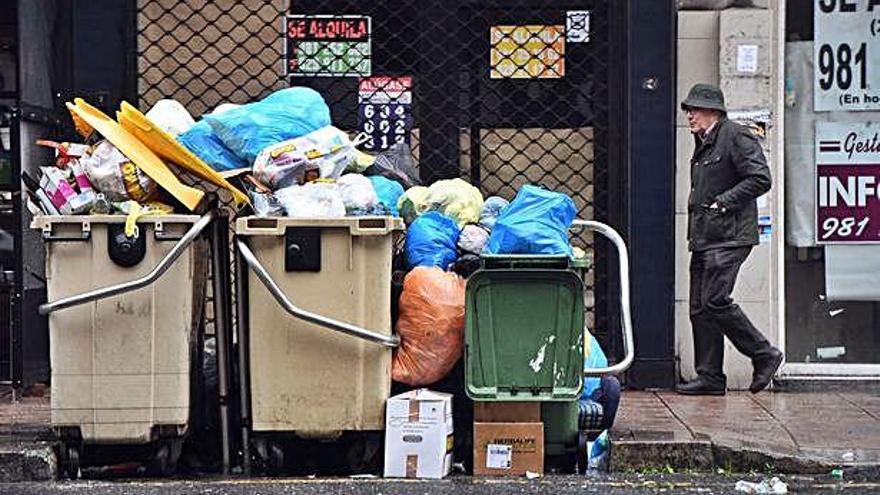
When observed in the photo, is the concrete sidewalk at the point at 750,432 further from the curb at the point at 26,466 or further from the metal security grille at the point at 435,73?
the curb at the point at 26,466

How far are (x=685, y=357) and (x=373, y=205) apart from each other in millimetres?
3085

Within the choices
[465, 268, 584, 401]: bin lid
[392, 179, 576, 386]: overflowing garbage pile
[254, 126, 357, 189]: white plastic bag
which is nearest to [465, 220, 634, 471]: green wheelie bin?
[465, 268, 584, 401]: bin lid

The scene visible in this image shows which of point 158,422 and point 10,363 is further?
point 10,363

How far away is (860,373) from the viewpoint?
9148mm

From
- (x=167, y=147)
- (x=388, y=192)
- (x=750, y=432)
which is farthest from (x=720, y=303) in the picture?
(x=167, y=147)

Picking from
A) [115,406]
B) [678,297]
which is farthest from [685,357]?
[115,406]

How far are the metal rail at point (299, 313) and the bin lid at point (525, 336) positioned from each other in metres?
0.42

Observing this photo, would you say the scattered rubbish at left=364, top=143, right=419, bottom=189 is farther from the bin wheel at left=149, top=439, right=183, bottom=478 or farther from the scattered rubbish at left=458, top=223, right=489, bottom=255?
the bin wheel at left=149, top=439, right=183, bottom=478

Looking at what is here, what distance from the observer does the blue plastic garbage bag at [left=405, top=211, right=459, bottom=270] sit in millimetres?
6727

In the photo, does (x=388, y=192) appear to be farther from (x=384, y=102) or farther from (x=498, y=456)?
(x=384, y=102)

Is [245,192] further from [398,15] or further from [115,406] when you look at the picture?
[398,15]

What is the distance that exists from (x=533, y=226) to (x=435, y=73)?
8.74 feet

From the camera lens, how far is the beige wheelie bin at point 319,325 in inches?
252

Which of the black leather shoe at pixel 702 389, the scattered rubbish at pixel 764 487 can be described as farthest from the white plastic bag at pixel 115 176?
the black leather shoe at pixel 702 389
